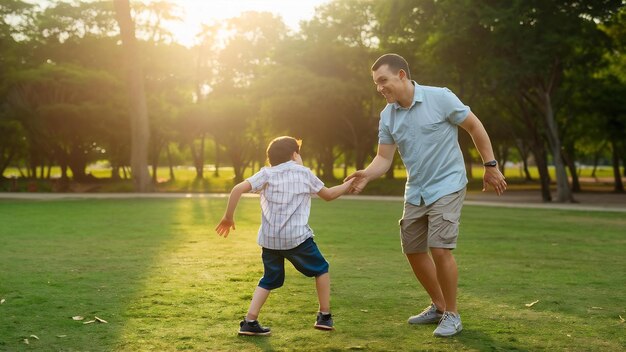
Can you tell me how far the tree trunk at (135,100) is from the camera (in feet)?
102

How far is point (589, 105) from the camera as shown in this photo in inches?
1294

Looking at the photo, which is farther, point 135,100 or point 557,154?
point 135,100

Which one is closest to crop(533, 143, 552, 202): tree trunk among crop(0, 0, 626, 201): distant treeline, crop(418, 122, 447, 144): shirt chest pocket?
crop(0, 0, 626, 201): distant treeline

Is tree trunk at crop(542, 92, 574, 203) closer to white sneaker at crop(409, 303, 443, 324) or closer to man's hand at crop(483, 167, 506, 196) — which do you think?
man's hand at crop(483, 167, 506, 196)

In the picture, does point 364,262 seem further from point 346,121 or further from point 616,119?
point 346,121

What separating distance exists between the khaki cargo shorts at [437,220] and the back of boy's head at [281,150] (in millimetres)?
928

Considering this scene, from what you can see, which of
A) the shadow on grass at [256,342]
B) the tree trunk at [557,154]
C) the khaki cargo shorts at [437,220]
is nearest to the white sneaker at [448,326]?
the khaki cargo shorts at [437,220]

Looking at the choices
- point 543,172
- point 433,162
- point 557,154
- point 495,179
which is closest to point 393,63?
point 433,162

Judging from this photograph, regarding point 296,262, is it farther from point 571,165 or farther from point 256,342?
point 571,165

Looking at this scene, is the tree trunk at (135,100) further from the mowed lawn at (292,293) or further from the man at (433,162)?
the man at (433,162)

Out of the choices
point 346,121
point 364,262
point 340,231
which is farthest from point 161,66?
point 364,262

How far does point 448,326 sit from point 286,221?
130cm

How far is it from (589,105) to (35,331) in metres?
30.7

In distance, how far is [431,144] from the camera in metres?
5.60
